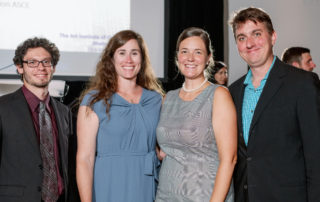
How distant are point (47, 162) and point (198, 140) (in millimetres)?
942

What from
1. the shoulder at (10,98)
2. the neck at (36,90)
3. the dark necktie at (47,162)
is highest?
the neck at (36,90)

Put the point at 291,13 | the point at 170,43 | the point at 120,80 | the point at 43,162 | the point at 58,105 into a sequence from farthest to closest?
1. the point at 291,13
2. the point at 170,43
3. the point at 58,105
4. the point at 120,80
5. the point at 43,162

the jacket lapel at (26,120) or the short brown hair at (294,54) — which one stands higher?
the short brown hair at (294,54)

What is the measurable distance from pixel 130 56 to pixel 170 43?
2324 mm

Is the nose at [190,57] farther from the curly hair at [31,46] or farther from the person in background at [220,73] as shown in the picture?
the person in background at [220,73]

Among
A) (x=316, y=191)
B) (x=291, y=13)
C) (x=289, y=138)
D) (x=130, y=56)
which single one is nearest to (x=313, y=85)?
(x=289, y=138)

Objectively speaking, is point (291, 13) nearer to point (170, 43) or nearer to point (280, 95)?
point (170, 43)

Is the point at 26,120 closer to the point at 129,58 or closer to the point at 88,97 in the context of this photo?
the point at 88,97

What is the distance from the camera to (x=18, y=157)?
2230 millimetres

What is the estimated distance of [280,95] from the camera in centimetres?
191

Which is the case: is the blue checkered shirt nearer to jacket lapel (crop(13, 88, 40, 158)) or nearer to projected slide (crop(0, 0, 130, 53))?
jacket lapel (crop(13, 88, 40, 158))

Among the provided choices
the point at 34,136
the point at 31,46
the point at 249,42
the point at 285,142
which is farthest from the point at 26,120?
the point at 285,142

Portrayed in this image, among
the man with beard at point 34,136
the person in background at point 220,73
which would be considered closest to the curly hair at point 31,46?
the man with beard at point 34,136

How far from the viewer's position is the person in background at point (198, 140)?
6.50 feet
